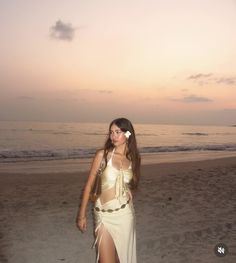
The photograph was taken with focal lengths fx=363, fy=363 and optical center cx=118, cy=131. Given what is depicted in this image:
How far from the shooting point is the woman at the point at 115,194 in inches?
143

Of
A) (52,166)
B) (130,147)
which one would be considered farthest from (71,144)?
(130,147)

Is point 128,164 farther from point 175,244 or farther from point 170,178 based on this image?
point 170,178

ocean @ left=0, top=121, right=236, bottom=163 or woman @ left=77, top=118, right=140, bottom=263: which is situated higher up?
woman @ left=77, top=118, right=140, bottom=263

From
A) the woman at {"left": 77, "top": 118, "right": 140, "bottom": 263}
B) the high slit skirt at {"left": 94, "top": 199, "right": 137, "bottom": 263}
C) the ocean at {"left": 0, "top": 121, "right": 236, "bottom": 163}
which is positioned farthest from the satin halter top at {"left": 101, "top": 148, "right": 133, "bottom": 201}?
the ocean at {"left": 0, "top": 121, "right": 236, "bottom": 163}

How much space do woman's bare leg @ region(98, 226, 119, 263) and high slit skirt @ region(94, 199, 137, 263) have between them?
31mm

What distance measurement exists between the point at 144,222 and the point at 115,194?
401cm

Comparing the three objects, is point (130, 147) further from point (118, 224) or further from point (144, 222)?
point (144, 222)

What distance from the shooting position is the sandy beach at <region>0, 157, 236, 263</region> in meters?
5.77

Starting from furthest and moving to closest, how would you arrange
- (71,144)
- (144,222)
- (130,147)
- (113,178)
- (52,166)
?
(71,144), (52,166), (144,222), (130,147), (113,178)

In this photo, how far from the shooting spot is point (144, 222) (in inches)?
292

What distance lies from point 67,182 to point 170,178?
371 centimetres

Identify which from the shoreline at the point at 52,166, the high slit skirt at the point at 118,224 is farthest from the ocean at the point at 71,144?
the high slit skirt at the point at 118,224

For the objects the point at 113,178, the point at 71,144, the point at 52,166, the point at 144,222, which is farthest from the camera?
the point at 71,144

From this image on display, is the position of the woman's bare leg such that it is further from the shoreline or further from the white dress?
the shoreline
